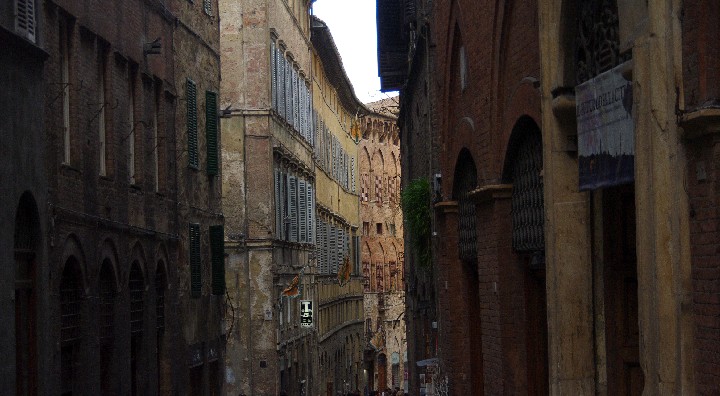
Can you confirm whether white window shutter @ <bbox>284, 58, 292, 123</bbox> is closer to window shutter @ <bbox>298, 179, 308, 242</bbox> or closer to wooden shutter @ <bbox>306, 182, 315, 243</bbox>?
window shutter @ <bbox>298, 179, 308, 242</bbox>

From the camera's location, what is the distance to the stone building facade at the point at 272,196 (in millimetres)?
35531

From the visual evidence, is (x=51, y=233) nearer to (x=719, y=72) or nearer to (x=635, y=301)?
(x=635, y=301)

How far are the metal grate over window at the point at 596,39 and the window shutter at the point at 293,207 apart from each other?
29.1 metres

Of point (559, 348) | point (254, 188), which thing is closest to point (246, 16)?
point (254, 188)

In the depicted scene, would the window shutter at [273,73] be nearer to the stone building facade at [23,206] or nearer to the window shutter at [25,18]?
the stone building facade at [23,206]

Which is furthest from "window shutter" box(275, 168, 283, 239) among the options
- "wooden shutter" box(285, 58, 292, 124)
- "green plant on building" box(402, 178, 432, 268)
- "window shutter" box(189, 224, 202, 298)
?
"green plant on building" box(402, 178, 432, 268)

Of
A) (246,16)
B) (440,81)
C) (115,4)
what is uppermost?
(246,16)

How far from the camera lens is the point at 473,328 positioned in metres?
16.8

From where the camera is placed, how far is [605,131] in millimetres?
9672

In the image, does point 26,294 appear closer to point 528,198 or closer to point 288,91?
point 528,198

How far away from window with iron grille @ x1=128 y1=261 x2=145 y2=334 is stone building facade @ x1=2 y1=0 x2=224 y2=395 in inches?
1.2

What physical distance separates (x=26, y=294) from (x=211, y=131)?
40.9 ft

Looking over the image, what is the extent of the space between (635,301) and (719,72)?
341cm

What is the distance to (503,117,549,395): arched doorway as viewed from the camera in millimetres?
12609
